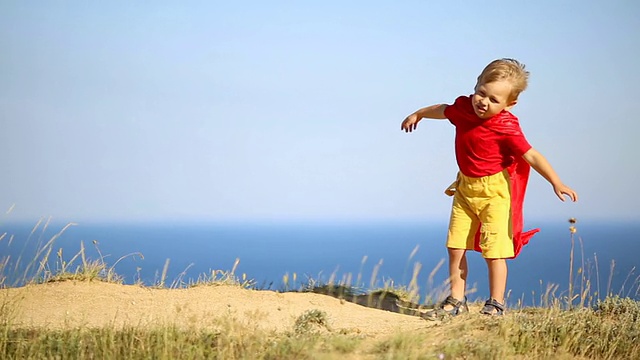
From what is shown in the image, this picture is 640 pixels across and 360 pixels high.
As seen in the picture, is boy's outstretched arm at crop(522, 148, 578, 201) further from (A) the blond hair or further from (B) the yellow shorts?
(A) the blond hair

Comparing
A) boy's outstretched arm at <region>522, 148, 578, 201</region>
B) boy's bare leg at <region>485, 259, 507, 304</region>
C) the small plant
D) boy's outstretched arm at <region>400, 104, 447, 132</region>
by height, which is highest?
boy's outstretched arm at <region>400, 104, 447, 132</region>

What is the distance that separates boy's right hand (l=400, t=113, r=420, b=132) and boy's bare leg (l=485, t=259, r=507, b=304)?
1.36 m

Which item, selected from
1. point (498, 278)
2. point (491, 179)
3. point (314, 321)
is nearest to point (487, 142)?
point (491, 179)

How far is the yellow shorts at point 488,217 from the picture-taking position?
6242mm

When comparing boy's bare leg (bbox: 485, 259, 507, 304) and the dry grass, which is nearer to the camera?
the dry grass

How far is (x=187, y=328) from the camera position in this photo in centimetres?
526

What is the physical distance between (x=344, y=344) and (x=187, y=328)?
1212mm

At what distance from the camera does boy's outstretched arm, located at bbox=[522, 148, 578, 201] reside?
237 inches

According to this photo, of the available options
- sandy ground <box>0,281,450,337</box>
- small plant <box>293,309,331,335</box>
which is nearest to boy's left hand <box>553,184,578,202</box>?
sandy ground <box>0,281,450,337</box>

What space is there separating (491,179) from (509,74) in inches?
33.2

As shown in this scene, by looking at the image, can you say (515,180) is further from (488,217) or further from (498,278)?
(498,278)

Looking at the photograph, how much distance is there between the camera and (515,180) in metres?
6.35

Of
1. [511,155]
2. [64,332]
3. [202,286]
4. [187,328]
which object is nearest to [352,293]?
[202,286]

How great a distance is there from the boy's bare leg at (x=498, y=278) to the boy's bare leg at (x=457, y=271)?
253 millimetres
